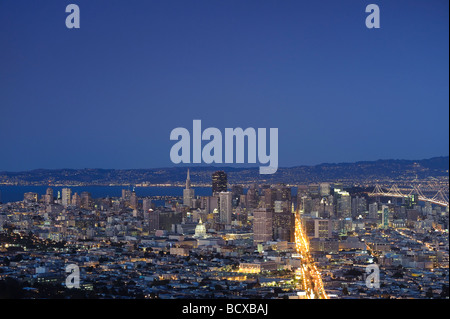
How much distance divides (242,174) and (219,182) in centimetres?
136

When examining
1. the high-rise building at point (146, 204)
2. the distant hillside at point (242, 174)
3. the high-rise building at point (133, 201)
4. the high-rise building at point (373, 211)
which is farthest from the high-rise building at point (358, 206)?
the high-rise building at point (133, 201)

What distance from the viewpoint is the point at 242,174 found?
16.4m

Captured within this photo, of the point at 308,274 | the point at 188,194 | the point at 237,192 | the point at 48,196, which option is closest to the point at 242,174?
the point at 237,192

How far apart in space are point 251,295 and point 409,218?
34.7ft

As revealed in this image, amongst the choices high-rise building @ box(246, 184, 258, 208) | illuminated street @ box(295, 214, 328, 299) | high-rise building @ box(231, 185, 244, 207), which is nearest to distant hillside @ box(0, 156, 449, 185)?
high-rise building @ box(231, 185, 244, 207)

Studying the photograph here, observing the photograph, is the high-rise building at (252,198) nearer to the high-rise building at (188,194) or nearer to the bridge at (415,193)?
A: the high-rise building at (188,194)

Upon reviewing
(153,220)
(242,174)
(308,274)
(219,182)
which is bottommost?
(308,274)

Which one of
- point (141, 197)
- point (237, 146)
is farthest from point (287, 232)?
point (237, 146)

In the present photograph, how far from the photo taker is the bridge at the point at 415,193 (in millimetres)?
15125

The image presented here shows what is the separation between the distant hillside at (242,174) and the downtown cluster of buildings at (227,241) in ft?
1.71

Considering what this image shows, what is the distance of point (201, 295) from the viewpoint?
25.7 feet

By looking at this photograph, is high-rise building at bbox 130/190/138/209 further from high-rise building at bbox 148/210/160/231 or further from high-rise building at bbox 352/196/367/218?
high-rise building at bbox 352/196/367/218

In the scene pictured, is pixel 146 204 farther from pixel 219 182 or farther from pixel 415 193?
pixel 415 193

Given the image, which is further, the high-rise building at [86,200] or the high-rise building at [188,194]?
the high-rise building at [86,200]
